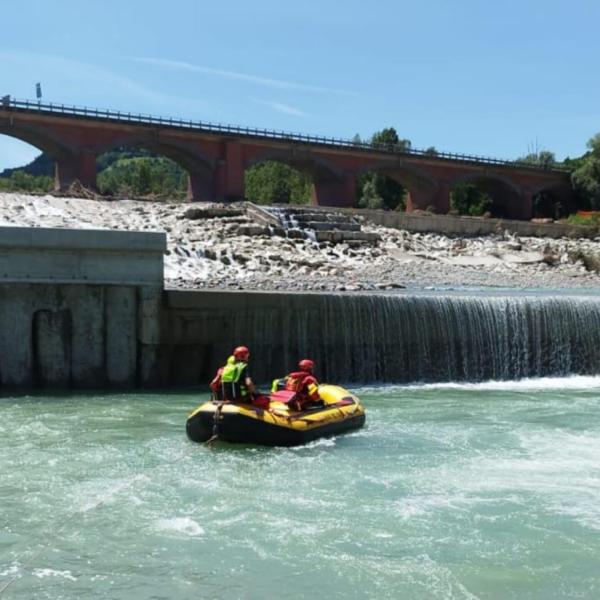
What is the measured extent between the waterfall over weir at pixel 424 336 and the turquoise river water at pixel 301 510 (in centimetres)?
426

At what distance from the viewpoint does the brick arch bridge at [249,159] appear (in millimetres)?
44281

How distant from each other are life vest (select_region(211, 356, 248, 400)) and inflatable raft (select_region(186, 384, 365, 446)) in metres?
0.17

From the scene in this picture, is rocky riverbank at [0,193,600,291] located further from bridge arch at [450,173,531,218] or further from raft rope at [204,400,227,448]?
bridge arch at [450,173,531,218]

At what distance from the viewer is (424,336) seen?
1967 centimetres

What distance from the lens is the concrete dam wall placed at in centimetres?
1691

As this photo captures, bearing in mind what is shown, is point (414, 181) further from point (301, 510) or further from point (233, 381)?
point (301, 510)

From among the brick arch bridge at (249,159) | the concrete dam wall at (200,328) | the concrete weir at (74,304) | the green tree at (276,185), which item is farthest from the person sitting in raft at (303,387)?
the green tree at (276,185)

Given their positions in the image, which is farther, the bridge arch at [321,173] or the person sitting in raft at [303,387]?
the bridge arch at [321,173]

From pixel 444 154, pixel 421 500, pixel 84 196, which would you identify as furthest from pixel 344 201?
pixel 421 500

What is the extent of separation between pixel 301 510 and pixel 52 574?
2.81m

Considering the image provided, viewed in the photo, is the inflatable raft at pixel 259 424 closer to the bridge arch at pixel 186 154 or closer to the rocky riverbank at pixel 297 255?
the rocky riverbank at pixel 297 255

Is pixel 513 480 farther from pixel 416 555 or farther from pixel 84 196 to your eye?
pixel 84 196

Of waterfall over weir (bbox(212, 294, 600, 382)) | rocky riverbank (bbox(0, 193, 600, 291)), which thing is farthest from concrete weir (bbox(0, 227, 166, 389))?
rocky riverbank (bbox(0, 193, 600, 291))

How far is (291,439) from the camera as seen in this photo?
496 inches
